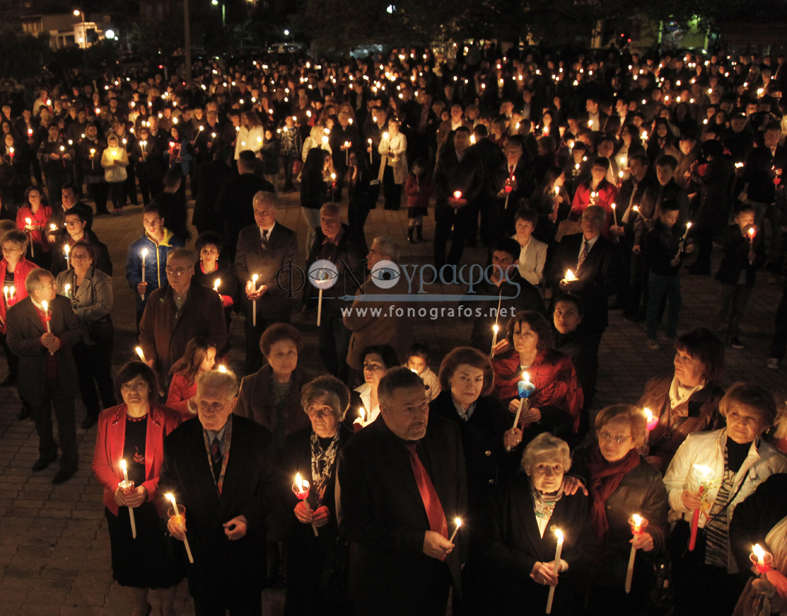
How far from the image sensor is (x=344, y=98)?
21266mm

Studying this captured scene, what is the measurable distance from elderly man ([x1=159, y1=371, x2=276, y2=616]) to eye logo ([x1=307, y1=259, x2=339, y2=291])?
3.23m

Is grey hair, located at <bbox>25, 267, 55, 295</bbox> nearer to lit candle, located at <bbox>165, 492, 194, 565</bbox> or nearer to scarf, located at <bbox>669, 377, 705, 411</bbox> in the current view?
lit candle, located at <bbox>165, 492, 194, 565</bbox>

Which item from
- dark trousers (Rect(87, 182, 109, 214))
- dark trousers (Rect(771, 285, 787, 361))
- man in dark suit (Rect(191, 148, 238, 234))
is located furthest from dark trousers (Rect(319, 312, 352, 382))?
dark trousers (Rect(87, 182, 109, 214))

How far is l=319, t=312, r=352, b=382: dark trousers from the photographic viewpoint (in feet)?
24.9

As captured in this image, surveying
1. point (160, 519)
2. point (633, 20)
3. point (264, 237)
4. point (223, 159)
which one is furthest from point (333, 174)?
point (633, 20)

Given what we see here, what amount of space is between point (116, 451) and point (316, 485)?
1218 mm

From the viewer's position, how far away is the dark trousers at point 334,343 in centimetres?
759

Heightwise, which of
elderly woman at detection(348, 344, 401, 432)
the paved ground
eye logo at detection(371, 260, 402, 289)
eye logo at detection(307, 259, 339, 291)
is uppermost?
eye logo at detection(371, 260, 402, 289)

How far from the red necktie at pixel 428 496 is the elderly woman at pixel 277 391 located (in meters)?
1.45

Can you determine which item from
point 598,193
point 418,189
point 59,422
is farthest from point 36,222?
point 598,193

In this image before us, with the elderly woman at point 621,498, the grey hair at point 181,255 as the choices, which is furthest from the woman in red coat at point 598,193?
the elderly woman at point 621,498

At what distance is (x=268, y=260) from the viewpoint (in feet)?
25.6

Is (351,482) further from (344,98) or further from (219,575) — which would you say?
(344,98)

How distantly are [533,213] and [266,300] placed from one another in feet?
9.03
